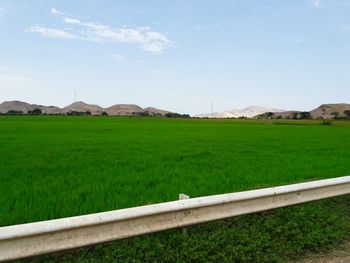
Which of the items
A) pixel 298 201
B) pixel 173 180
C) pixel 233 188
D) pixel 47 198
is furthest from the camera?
pixel 173 180

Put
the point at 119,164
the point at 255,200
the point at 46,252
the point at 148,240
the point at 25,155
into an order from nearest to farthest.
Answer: the point at 46,252, the point at 148,240, the point at 255,200, the point at 119,164, the point at 25,155

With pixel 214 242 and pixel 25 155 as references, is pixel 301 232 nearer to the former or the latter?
pixel 214 242

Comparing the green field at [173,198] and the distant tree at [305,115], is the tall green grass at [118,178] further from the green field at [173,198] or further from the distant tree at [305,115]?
the distant tree at [305,115]

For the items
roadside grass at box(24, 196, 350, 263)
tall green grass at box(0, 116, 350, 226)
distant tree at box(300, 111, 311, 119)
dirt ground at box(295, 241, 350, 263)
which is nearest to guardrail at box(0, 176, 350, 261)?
roadside grass at box(24, 196, 350, 263)

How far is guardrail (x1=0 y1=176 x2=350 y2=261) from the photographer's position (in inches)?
111

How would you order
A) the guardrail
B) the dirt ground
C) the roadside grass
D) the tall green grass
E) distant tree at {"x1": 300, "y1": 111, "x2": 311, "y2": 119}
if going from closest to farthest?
the guardrail → the roadside grass → the dirt ground → the tall green grass → distant tree at {"x1": 300, "y1": 111, "x2": 311, "y2": 119}

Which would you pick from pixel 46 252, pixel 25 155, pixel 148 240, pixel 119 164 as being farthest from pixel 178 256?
pixel 25 155

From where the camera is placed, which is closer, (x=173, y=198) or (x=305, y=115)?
(x=173, y=198)

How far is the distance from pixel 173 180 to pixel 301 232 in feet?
10.2

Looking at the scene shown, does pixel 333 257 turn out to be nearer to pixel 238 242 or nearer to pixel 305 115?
pixel 238 242

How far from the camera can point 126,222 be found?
3281 millimetres

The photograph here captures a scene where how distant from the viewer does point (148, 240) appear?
379 cm

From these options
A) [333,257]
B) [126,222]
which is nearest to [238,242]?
[333,257]

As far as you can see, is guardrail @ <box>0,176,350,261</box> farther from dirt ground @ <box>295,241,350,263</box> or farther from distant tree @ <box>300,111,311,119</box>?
distant tree @ <box>300,111,311,119</box>
